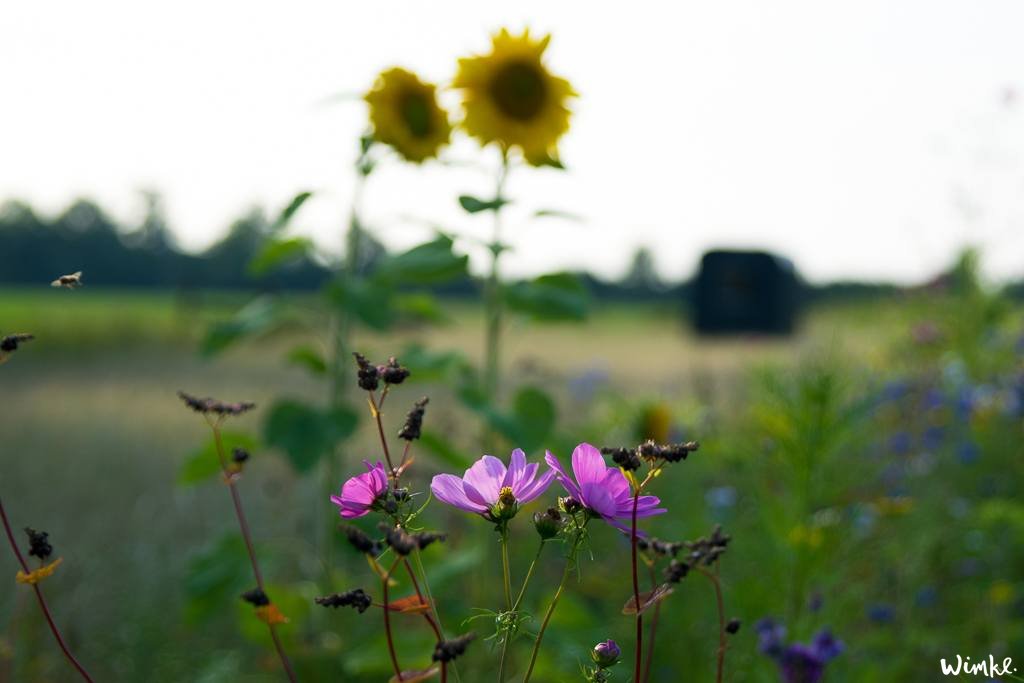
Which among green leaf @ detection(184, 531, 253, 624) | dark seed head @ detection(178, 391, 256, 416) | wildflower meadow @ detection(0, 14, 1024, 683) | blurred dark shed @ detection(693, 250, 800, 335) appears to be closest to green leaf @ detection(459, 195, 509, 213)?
wildflower meadow @ detection(0, 14, 1024, 683)

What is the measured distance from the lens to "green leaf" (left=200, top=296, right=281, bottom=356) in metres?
1.71

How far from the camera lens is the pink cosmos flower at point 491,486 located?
58 centimetres

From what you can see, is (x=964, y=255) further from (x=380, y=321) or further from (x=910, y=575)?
(x=380, y=321)

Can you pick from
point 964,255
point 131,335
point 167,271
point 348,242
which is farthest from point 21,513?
point 167,271

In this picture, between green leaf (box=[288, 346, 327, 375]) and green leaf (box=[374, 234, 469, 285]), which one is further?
green leaf (box=[288, 346, 327, 375])

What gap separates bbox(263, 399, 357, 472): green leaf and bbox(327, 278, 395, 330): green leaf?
0.18 meters

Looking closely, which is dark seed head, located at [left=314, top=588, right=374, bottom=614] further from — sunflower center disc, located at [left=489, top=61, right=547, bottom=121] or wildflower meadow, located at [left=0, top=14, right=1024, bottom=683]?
sunflower center disc, located at [left=489, top=61, right=547, bottom=121]

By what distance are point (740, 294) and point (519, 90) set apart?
2011 cm

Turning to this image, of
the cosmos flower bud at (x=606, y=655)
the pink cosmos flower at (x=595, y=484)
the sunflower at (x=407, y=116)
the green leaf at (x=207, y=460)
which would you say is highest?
the sunflower at (x=407, y=116)

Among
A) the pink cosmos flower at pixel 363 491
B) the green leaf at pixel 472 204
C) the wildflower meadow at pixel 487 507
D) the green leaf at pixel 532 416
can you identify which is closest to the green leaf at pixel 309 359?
the wildflower meadow at pixel 487 507

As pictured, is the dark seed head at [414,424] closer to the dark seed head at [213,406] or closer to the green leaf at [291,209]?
the dark seed head at [213,406]

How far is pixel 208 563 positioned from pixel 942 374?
284 centimetres

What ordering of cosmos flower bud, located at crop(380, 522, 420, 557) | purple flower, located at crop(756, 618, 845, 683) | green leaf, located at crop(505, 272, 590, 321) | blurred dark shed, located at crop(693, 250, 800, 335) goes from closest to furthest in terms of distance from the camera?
cosmos flower bud, located at crop(380, 522, 420, 557) < purple flower, located at crop(756, 618, 845, 683) < green leaf, located at crop(505, 272, 590, 321) < blurred dark shed, located at crop(693, 250, 800, 335)

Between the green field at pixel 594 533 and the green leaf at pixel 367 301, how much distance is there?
0.15 m
